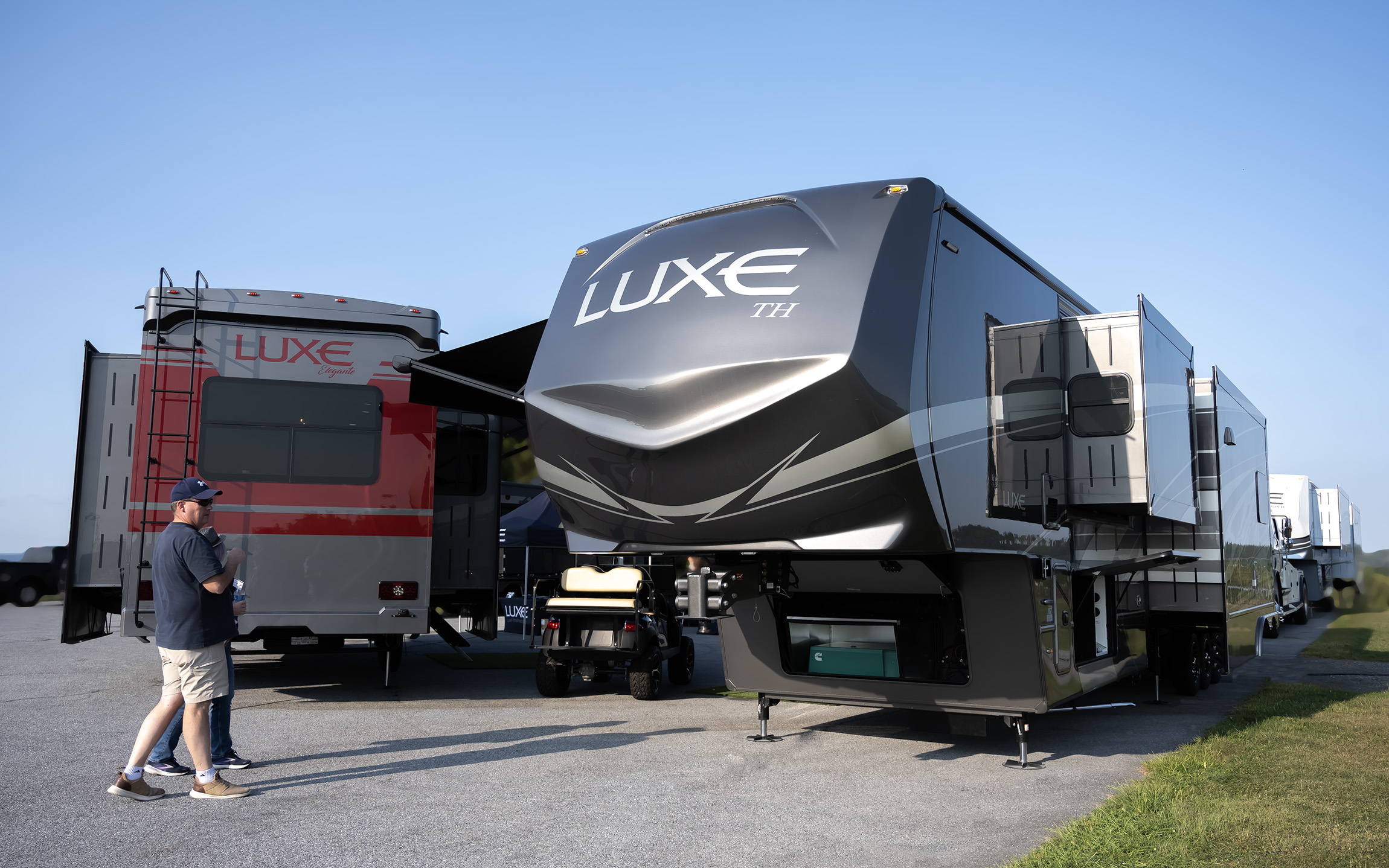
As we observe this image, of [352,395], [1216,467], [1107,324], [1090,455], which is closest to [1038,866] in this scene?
[1090,455]

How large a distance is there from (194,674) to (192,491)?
3.33ft

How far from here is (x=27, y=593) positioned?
2497cm

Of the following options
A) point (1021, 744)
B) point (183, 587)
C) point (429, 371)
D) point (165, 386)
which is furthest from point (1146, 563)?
point (165, 386)

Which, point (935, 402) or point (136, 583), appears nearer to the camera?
point (935, 402)

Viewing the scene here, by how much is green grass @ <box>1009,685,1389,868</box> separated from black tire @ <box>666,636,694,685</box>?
5.19 metres

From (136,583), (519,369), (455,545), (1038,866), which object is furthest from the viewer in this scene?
(455,545)

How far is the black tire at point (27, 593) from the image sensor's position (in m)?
24.9

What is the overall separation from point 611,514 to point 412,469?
4016mm

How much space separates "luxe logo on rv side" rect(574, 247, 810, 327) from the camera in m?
5.38

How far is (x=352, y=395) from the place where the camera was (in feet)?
30.3

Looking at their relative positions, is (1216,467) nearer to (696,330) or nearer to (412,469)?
(696,330)

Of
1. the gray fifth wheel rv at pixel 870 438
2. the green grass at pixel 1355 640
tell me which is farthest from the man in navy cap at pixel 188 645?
the green grass at pixel 1355 640

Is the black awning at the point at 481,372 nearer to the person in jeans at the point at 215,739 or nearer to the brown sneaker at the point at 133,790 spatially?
the person in jeans at the point at 215,739

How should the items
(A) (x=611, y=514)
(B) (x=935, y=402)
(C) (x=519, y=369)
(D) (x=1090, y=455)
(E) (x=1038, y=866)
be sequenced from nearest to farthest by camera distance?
1. (E) (x=1038, y=866)
2. (B) (x=935, y=402)
3. (A) (x=611, y=514)
4. (D) (x=1090, y=455)
5. (C) (x=519, y=369)
